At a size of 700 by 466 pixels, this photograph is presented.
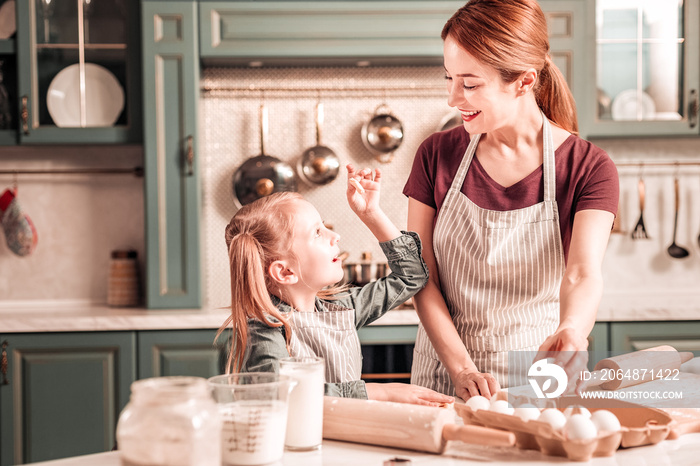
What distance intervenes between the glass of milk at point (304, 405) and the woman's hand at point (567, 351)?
1.08 ft

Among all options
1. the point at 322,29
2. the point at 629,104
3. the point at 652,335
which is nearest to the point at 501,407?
the point at 652,335

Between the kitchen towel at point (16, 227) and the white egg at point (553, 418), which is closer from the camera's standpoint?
the white egg at point (553, 418)

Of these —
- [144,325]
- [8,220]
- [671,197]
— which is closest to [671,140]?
[671,197]

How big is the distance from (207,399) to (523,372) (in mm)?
823

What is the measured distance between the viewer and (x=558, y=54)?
2.64 metres

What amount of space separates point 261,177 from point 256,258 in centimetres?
168

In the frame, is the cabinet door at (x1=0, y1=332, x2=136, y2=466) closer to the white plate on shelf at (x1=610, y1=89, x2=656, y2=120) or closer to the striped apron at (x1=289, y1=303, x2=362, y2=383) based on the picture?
the striped apron at (x1=289, y1=303, x2=362, y2=383)

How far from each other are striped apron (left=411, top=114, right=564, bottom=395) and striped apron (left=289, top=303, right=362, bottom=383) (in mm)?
232

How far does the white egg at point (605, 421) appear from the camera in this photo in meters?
0.80

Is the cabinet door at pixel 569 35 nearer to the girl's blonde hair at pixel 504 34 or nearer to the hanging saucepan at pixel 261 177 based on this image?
Answer: the hanging saucepan at pixel 261 177


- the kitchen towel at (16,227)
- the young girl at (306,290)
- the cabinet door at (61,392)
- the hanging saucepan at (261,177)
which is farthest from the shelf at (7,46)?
the young girl at (306,290)

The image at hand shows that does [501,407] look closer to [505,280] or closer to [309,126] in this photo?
[505,280]

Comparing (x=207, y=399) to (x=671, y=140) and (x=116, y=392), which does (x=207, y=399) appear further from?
(x=671, y=140)

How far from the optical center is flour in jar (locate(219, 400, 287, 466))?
2.48ft
